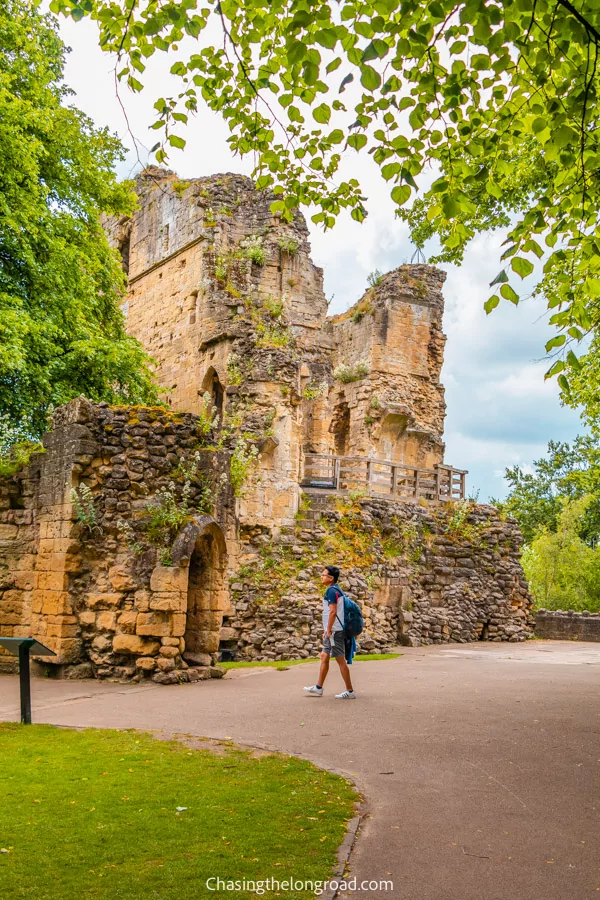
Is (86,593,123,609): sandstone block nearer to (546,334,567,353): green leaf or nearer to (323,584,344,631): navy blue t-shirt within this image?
(323,584,344,631): navy blue t-shirt

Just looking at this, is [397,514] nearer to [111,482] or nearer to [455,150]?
[111,482]

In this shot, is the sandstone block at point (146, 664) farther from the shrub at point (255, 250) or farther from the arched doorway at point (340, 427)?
the arched doorway at point (340, 427)

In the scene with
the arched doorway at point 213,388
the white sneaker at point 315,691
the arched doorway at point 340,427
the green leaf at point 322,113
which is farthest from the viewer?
the arched doorway at point 340,427

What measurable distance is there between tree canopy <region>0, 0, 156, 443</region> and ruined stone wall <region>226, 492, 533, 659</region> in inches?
204

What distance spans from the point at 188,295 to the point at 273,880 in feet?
68.5

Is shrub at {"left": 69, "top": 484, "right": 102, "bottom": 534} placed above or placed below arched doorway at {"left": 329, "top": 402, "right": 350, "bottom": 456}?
below

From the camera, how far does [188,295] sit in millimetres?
24000

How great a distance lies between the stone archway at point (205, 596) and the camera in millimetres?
12859

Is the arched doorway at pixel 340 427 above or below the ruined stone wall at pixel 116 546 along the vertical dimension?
above

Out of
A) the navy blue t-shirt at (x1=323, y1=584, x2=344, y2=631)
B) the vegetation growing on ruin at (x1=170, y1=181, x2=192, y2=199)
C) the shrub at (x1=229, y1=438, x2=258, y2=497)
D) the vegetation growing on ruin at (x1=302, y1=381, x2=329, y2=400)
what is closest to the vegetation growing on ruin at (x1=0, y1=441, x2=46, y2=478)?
the navy blue t-shirt at (x1=323, y1=584, x2=344, y2=631)

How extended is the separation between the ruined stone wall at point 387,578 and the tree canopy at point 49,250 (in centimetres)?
519

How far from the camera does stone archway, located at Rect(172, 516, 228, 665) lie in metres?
12.9

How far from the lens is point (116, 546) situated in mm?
12352

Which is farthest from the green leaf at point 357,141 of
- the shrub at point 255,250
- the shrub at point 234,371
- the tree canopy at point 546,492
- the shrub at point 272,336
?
the tree canopy at point 546,492
